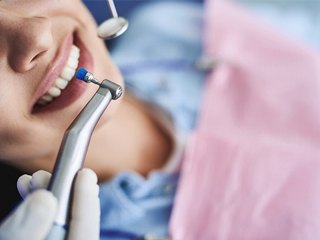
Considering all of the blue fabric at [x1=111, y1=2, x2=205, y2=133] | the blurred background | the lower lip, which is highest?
the blurred background

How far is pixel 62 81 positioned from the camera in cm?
48

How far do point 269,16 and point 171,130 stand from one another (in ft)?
1.26

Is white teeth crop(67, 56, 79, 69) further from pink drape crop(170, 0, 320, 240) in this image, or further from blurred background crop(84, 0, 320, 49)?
blurred background crop(84, 0, 320, 49)

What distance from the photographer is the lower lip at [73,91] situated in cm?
42

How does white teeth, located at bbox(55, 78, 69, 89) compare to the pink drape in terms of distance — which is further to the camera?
the pink drape

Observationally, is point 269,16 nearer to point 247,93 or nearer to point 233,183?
point 247,93

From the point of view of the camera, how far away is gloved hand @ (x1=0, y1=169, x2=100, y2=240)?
12.7 inches

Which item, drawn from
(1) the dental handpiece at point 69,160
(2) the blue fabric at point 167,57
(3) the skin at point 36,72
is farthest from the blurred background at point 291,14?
(1) the dental handpiece at point 69,160

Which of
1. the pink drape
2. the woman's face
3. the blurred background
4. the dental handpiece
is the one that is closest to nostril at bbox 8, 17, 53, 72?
the woman's face

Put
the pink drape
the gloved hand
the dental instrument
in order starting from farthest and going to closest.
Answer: the pink drape, the dental instrument, the gloved hand

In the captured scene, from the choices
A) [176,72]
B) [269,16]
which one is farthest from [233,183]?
[269,16]

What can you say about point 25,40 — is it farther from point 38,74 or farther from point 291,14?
point 291,14

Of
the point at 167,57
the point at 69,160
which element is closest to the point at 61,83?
the point at 69,160

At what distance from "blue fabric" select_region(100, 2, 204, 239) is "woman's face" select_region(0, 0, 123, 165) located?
121 mm
